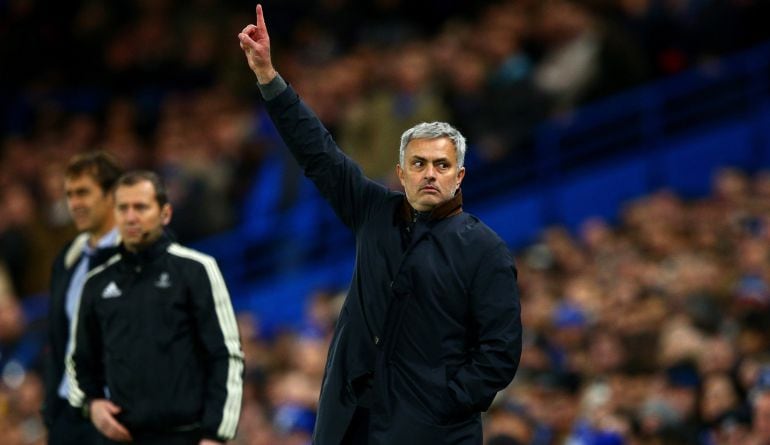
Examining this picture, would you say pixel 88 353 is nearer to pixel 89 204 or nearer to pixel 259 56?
pixel 89 204

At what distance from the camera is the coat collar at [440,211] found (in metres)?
5.51

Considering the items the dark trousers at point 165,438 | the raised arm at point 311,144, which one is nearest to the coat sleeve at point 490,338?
the raised arm at point 311,144

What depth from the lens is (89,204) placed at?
7176mm

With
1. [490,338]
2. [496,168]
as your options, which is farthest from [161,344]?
[496,168]

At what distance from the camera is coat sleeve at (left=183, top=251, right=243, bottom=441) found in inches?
257

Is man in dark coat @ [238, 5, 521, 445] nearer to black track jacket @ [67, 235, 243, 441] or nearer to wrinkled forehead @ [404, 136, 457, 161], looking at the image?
wrinkled forehead @ [404, 136, 457, 161]

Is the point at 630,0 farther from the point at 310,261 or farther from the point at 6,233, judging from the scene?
the point at 6,233

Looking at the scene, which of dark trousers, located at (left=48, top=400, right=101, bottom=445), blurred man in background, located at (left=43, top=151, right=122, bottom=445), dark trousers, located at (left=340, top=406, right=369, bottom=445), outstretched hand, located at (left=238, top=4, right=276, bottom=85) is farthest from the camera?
blurred man in background, located at (left=43, top=151, right=122, bottom=445)

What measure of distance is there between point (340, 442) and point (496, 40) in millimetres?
8740

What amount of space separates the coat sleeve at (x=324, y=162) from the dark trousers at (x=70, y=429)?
1.92 meters

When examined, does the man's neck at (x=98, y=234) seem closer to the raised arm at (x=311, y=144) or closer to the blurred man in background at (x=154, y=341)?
the blurred man in background at (x=154, y=341)

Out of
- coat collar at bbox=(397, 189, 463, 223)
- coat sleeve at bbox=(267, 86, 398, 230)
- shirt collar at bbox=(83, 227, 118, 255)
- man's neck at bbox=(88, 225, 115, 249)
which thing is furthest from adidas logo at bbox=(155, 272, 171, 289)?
coat collar at bbox=(397, 189, 463, 223)

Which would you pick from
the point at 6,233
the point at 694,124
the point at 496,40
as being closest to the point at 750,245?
the point at 694,124

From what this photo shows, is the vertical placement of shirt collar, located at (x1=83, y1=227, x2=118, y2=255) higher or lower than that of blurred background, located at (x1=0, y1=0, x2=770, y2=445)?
lower
